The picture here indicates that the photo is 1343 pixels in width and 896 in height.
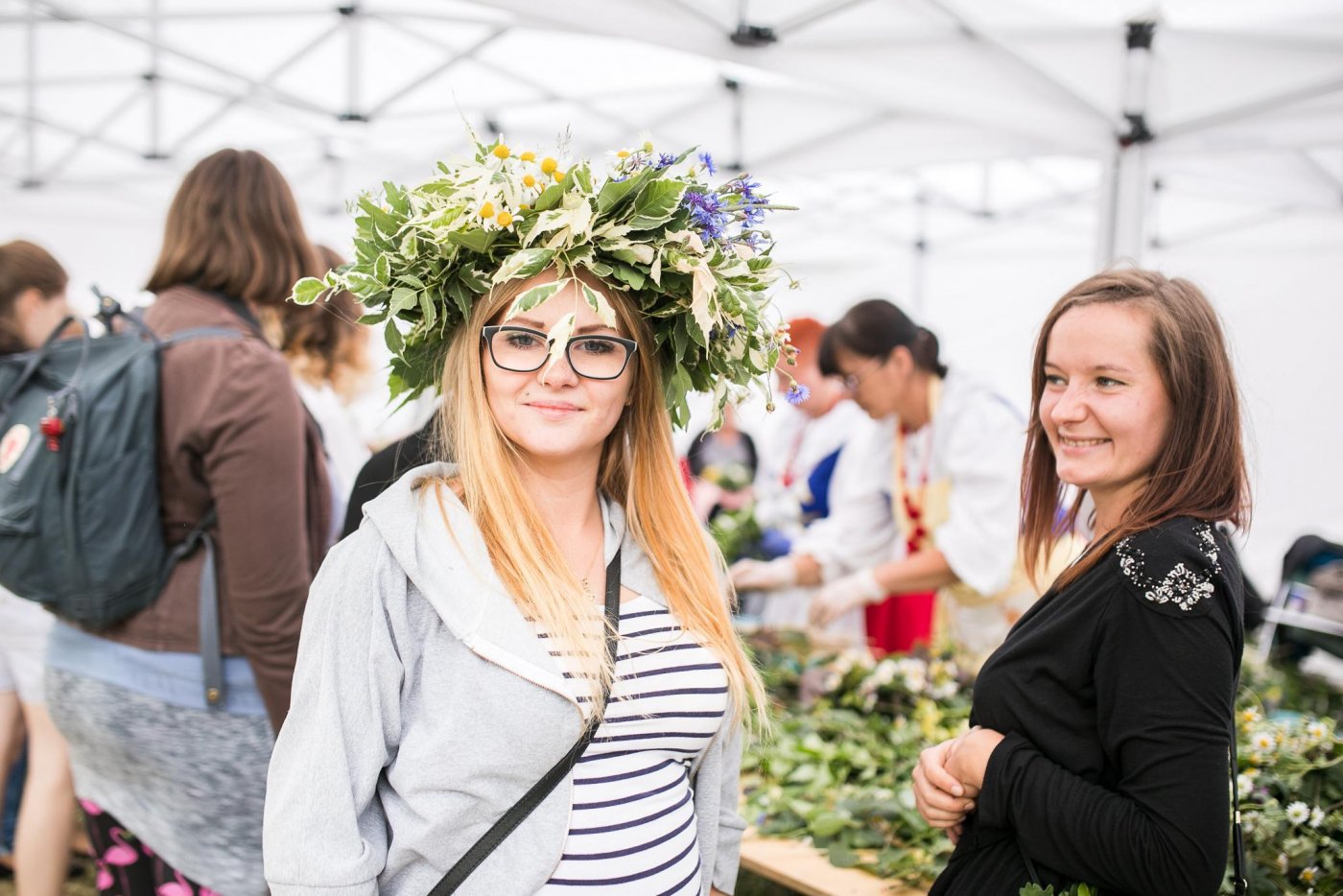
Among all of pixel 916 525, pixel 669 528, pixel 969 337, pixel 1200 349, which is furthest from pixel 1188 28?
pixel 969 337

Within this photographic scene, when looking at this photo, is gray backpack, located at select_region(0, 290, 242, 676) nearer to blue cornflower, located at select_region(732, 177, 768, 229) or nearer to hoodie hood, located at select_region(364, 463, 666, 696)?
hoodie hood, located at select_region(364, 463, 666, 696)

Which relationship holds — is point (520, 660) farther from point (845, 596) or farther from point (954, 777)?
point (845, 596)

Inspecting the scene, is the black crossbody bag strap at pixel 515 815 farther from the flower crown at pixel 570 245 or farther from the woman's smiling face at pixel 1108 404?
the woman's smiling face at pixel 1108 404

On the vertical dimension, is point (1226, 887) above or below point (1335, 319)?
below

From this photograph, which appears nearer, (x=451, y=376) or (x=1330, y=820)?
(x=451, y=376)

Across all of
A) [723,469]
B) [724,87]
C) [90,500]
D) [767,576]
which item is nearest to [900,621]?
[767,576]

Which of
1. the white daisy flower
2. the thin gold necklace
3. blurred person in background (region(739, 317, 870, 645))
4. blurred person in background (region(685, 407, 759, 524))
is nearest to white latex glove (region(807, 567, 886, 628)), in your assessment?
the white daisy flower

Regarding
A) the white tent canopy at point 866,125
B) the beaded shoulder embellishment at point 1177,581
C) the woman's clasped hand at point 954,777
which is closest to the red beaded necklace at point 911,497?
the white tent canopy at point 866,125

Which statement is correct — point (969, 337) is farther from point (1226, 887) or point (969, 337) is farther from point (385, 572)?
point (385, 572)

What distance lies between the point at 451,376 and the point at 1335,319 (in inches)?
268

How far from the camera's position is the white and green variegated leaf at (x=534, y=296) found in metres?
1.39

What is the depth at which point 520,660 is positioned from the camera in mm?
1374

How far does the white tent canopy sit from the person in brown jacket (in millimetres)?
779

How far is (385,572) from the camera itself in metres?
1.36
